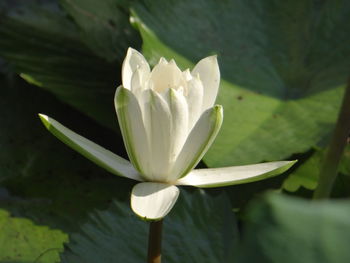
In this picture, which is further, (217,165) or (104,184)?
(104,184)

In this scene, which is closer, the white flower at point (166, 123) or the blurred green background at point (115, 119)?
the white flower at point (166, 123)

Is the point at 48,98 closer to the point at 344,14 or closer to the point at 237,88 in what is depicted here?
the point at 237,88

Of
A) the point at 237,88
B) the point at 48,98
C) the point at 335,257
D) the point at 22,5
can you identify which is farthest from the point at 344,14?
the point at 335,257

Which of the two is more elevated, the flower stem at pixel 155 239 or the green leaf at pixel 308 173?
the flower stem at pixel 155 239

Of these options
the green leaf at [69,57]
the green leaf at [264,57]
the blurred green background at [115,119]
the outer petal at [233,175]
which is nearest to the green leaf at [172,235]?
the blurred green background at [115,119]

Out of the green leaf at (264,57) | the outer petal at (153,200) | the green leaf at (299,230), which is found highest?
the green leaf at (299,230)

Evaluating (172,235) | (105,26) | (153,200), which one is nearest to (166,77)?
(153,200)

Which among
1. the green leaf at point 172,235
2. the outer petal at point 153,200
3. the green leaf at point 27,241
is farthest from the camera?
the green leaf at point 27,241

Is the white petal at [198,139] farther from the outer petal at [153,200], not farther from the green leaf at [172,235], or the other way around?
the green leaf at [172,235]
